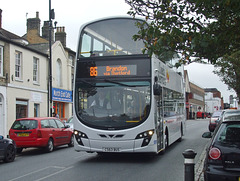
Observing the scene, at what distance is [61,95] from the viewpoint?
98.4ft

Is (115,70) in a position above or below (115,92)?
above

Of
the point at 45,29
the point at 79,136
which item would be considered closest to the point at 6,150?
the point at 79,136

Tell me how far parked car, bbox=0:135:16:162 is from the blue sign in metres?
16.3

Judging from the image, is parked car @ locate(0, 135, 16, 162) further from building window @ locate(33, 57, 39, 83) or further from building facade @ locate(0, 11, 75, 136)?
building window @ locate(33, 57, 39, 83)

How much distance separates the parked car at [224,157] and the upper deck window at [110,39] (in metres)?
5.28

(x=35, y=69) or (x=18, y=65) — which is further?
(x=35, y=69)

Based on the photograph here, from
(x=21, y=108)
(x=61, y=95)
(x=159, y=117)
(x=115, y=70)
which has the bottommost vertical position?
(x=159, y=117)

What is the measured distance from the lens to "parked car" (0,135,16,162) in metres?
11.5

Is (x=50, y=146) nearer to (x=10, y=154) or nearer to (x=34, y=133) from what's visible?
(x=34, y=133)

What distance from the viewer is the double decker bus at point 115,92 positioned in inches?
401

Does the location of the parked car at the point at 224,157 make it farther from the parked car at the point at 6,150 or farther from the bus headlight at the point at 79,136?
the parked car at the point at 6,150

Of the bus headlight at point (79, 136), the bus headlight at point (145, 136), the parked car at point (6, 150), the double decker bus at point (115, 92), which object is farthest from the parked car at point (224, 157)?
the parked car at point (6, 150)

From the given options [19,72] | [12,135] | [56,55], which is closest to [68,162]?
[12,135]

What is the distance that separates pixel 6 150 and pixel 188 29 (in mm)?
7568
